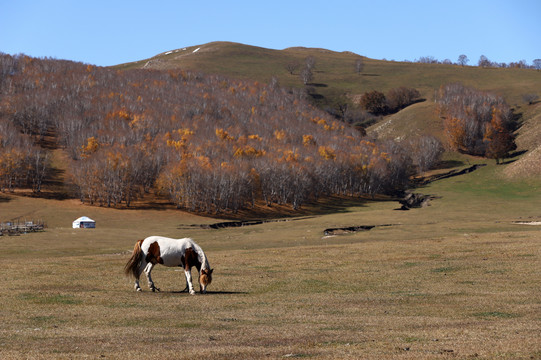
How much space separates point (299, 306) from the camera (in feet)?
90.6

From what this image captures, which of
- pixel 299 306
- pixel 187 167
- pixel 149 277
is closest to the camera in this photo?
pixel 299 306

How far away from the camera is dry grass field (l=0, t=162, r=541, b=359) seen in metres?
17.4

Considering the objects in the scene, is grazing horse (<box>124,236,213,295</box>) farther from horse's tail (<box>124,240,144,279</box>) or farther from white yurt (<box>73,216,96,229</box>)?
white yurt (<box>73,216,96,229</box>)

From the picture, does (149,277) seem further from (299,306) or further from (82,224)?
(82,224)

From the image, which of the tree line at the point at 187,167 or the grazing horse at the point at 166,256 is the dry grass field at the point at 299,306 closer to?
the grazing horse at the point at 166,256

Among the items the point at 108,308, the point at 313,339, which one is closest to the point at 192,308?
the point at 108,308

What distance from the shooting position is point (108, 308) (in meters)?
25.8

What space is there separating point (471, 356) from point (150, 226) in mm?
99896

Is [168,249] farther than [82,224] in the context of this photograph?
No

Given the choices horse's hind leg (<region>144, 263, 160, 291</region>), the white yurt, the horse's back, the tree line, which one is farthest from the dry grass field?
the tree line

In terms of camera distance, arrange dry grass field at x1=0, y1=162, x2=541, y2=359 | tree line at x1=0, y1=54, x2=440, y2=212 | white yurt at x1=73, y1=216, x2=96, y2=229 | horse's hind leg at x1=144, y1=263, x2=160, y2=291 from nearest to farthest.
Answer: dry grass field at x1=0, y1=162, x2=541, y2=359 → horse's hind leg at x1=144, y1=263, x2=160, y2=291 → white yurt at x1=73, y1=216, x2=96, y2=229 → tree line at x1=0, y1=54, x2=440, y2=212

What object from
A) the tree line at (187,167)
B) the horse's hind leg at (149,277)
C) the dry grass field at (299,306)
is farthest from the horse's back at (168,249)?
the tree line at (187,167)

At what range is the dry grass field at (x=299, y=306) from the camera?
57.1 feet

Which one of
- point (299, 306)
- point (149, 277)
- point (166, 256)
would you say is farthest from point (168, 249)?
point (299, 306)
